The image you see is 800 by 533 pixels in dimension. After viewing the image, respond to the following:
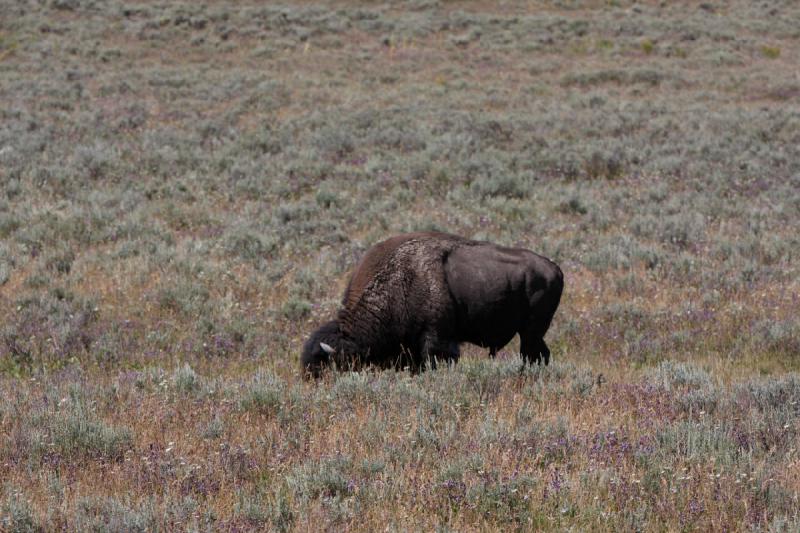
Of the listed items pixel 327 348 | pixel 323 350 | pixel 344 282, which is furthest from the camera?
pixel 344 282

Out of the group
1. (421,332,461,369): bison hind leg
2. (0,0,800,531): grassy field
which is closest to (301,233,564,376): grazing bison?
(421,332,461,369): bison hind leg

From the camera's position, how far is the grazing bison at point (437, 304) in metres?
7.44

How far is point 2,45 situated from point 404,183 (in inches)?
979

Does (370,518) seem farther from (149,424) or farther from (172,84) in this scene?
(172,84)

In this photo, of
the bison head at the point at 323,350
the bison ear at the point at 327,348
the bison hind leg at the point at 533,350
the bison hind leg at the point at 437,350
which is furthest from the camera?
the bison hind leg at the point at 533,350

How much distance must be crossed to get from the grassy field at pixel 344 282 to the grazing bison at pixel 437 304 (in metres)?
0.53

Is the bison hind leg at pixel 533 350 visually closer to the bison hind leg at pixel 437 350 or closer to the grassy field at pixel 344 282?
the grassy field at pixel 344 282

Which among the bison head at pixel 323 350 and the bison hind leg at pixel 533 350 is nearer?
the bison head at pixel 323 350

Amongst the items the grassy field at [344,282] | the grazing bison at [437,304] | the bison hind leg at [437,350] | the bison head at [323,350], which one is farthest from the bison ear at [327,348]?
the bison hind leg at [437,350]

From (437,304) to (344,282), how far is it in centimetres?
367

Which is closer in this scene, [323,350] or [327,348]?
[327,348]

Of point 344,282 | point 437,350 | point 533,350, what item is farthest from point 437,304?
point 344,282

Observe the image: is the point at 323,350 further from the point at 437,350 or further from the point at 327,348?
the point at 437,350

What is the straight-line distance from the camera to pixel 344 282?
1089cm
